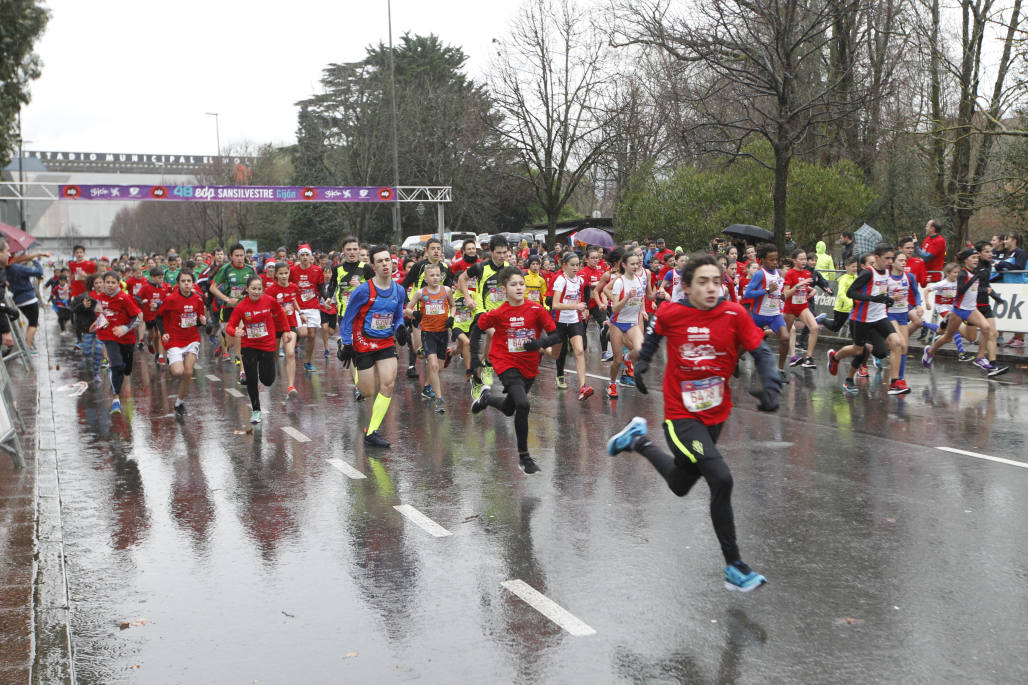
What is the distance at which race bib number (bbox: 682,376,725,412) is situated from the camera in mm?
5727

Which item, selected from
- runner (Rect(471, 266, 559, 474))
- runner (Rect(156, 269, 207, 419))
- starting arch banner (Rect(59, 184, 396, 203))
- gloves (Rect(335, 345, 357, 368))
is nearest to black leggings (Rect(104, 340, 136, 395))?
runner (Rect(156, 269, 207, 419))

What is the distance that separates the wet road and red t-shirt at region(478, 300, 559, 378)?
90 cm

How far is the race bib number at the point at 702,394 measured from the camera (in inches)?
225

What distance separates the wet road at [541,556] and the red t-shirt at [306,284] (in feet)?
20.5

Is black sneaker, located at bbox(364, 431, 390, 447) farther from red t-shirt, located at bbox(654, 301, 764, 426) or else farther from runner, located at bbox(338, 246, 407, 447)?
red t-shirt, located at bbox(654, 301, 764, 426)

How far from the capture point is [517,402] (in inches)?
334

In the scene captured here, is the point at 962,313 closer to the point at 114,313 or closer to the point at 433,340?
the point at 433,340

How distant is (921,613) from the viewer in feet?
16.4

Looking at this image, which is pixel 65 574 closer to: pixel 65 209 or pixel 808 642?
pixel 808 642

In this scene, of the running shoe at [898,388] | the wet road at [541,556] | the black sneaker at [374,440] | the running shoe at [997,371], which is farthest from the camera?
the running shoe at [997,371]

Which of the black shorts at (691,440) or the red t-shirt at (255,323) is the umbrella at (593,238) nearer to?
the red t-shirt at (255,323)

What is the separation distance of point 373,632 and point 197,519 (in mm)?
2869

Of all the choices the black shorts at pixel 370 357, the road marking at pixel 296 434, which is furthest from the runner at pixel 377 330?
the road marking at pixel 296 434

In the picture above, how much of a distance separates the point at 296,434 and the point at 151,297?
549cm
